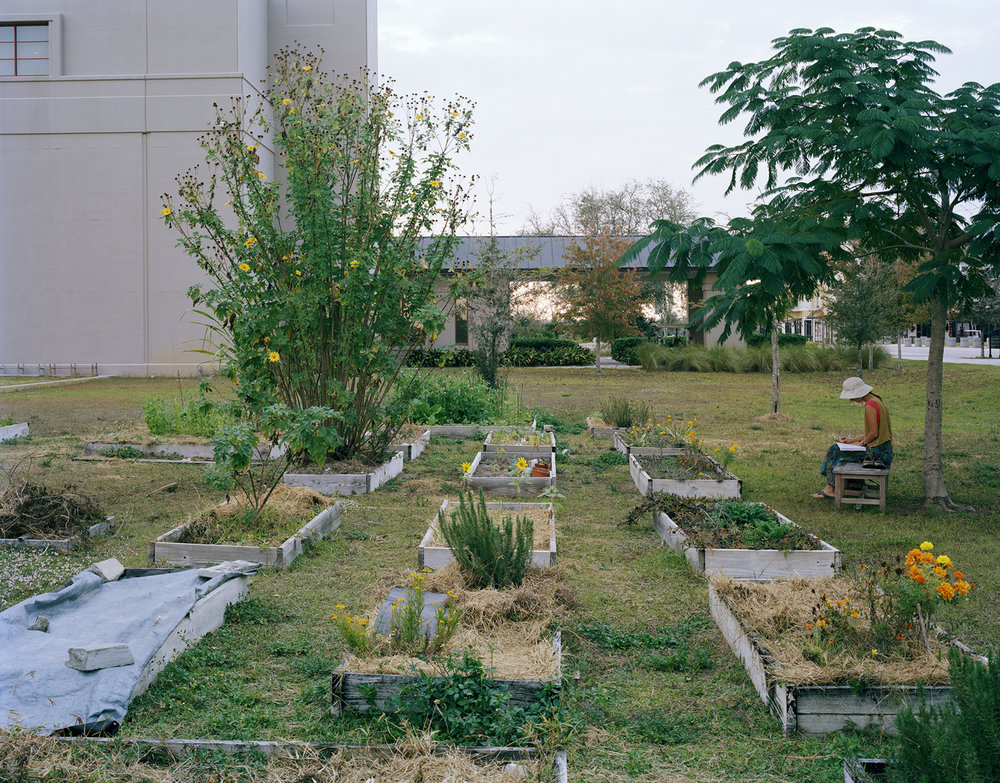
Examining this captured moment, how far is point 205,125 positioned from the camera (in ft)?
81.3

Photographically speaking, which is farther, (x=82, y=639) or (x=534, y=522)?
(x=534, y=522)

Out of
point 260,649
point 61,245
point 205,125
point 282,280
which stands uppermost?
point 205,125

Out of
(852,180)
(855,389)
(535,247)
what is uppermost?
(535,247)

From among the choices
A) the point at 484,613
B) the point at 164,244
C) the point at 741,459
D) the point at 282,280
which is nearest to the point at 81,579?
the point at 484,613

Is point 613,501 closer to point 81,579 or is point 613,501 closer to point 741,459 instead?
point 741,459

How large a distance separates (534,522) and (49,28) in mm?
24602

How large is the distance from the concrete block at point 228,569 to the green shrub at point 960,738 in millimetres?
3870

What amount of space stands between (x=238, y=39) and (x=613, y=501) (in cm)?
2137

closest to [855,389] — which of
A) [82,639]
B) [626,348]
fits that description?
[82,639]

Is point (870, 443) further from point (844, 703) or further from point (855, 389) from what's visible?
point (844, 703)

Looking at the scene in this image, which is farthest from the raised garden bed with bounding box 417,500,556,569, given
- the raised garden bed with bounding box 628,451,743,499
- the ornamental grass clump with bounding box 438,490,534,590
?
the raised garden bed with bounding box 628,451,743,499

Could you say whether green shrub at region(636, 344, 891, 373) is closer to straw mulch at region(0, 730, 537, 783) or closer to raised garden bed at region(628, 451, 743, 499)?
raised garden bed at region(628, 451, 743, 499)

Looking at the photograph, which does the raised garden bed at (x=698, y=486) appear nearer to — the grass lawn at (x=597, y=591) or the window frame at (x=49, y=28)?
the grass lawn at (x=597, y=591)

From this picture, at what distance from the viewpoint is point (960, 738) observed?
2670mm
